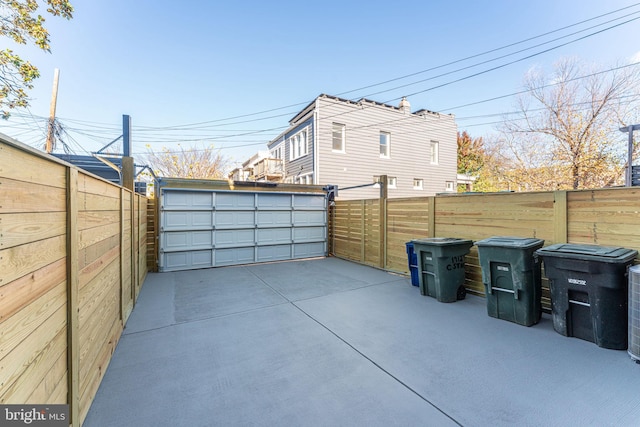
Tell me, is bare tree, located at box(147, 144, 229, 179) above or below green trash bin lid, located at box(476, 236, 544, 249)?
above

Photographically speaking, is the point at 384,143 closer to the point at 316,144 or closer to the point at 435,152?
the point at 435,152

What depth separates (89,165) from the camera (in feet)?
18.6

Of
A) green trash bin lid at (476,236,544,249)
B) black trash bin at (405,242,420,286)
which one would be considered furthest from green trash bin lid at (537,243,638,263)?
black trash bin at (405,242,420,286)

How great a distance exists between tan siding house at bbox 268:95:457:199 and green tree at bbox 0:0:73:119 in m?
7.14

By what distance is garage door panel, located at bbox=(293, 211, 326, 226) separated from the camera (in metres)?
8.17

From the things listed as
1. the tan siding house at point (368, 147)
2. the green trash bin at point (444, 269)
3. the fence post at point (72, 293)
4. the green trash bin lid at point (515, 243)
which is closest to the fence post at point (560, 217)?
the green trash bin lid at point (515, 243)

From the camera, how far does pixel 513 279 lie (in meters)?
3.44

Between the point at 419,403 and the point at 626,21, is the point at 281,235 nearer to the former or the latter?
the point at 419,403

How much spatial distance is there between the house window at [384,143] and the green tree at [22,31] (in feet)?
33.0

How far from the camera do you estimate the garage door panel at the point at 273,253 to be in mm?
7695

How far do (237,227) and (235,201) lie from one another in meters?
0.70

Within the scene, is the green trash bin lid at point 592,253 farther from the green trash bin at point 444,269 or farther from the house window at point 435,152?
the house window at point 435,152

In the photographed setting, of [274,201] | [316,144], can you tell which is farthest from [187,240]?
[316,144]

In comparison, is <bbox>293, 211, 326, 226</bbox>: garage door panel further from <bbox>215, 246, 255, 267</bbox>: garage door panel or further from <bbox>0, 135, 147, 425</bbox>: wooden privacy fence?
<bbox>0, 135, 147, 425</bbox>: wooden privacy fence
